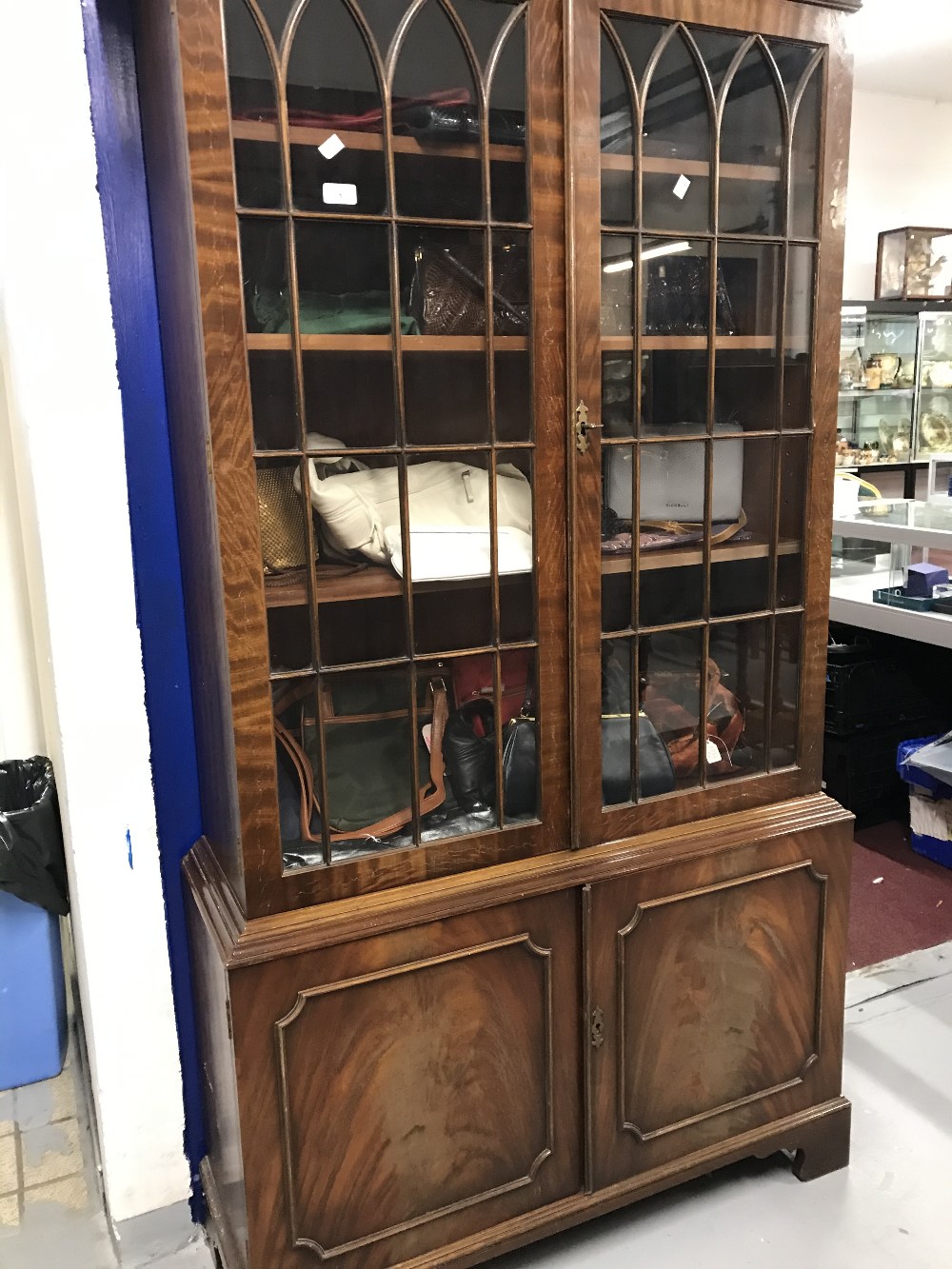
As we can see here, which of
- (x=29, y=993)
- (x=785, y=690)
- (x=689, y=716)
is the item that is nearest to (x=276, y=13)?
(x=689, y=716)

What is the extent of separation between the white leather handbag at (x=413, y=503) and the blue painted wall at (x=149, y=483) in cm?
36

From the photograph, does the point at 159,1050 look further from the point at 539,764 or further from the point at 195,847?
the point at 539,764

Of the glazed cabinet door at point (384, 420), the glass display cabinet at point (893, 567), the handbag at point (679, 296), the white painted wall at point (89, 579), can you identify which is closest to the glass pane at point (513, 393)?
the glazed cabinet door at point (384, 420)

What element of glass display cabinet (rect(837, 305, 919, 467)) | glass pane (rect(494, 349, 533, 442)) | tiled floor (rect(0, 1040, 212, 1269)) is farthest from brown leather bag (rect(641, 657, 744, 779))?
glass display cabinet (rect(837, 305, 919, 467))

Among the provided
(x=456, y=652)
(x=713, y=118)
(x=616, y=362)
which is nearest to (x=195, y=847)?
(x=456, y=652)

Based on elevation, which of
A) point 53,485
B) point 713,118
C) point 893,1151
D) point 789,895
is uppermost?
point 713,118

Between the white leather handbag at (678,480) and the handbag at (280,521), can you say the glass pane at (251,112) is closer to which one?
the handbag at (280,521)

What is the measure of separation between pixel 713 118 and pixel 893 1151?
1.98 metres

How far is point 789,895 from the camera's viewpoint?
1.82 m

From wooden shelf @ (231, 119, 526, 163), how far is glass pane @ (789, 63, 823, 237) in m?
0.52

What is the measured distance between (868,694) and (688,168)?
7.08 ft

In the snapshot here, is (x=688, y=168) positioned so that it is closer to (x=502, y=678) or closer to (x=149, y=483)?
(x=502, y=678)

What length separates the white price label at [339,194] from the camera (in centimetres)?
133

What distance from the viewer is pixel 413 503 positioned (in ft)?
4.81
